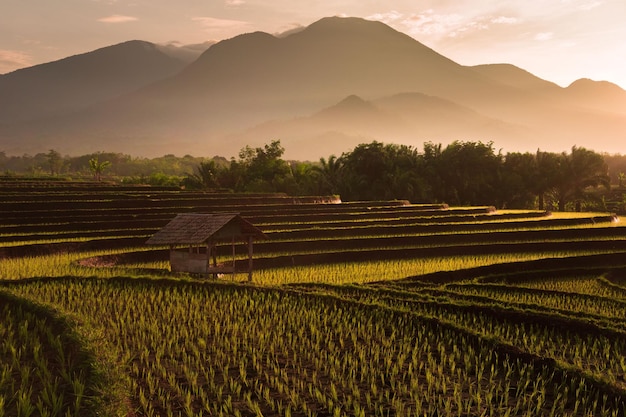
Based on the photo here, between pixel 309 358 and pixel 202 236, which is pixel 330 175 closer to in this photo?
pixel 202 236

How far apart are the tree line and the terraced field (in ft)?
103

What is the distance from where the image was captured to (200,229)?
20.8 m

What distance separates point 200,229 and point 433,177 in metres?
43.1

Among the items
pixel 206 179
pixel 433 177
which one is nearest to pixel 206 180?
pixel 206 179

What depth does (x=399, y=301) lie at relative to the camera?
15.8 m

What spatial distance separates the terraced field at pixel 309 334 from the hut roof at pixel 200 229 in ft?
4.25

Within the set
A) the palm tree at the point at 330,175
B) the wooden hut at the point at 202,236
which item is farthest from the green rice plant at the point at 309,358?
the palm tree at the point at 330,175

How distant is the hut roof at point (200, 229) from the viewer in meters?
20.4

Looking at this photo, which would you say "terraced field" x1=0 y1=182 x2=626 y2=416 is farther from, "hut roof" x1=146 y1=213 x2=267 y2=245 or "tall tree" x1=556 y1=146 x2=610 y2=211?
"tall tree" x1=556 y1=146 x2=610 y2=211

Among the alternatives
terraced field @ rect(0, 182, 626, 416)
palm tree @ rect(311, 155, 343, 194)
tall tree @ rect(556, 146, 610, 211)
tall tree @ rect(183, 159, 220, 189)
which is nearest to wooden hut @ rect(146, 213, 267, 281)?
terraced field @ rect(0, 182, 626, 416)

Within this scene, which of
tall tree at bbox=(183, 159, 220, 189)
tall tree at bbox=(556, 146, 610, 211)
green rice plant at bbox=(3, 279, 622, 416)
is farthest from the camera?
tall tree at bbox=(556, 146, 610, 211)

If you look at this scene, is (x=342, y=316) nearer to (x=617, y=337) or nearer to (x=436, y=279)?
(x=617, y=337)

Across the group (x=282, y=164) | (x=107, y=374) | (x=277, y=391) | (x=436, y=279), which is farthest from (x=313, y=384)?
(x=282, y=164)

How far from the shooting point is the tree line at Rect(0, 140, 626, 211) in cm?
5869
